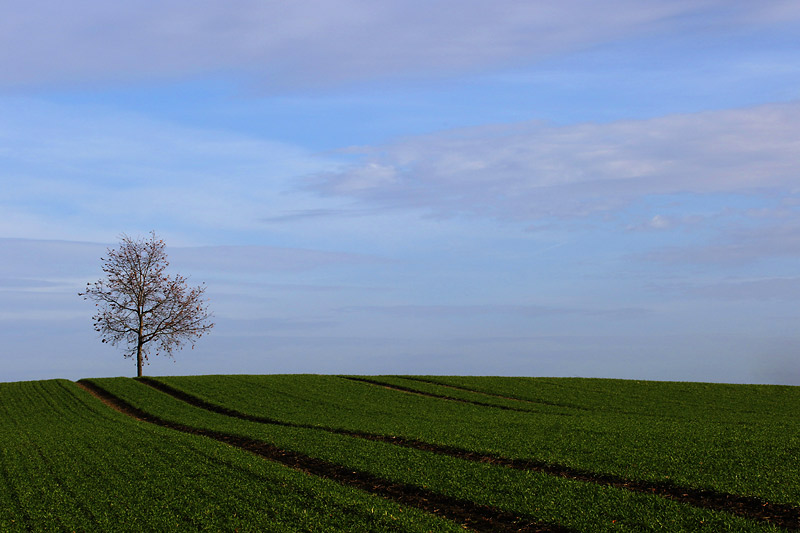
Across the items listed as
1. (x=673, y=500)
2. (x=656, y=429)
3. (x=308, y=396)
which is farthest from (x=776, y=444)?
(x=308, y=396)

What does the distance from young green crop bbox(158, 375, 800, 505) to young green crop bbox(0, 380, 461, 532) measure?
8060 mm

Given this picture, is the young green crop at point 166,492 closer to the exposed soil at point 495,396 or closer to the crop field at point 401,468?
the crop field at point 401,468

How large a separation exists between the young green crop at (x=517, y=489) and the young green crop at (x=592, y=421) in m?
2.37

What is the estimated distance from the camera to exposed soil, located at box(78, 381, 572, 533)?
1780 cm

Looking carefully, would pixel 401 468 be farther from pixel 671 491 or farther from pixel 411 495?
pixel 671 491

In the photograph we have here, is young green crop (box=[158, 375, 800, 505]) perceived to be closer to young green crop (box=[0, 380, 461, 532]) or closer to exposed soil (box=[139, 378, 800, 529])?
exposed soil (box=[139, 378, 800, 529])

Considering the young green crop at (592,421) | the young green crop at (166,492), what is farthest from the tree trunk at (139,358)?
the young green crop at (166,492)

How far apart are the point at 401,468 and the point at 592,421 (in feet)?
51.4

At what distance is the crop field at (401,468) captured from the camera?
1850 cm

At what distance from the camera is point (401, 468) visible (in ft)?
78.8

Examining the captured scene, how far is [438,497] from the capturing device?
20.5 metres

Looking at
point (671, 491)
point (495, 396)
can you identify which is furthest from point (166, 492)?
point (495, 396)

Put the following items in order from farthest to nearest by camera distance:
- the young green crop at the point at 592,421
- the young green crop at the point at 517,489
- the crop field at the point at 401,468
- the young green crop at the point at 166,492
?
the young green crop at the point at 592,421, the young green crop at the point at 166,492, the crop field at the point at 401,468, the young green crop at the point at 517,489

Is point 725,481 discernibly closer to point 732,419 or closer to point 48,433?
point 732,419
